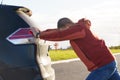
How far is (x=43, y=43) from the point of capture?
28.0ft

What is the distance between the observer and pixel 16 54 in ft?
26.1

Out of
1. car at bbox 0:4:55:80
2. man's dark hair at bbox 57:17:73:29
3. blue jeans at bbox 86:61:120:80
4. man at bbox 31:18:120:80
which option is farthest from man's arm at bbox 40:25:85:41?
car at bbox 0:4:55:80

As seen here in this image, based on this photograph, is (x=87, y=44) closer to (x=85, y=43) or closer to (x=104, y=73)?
(x=85, y=43)

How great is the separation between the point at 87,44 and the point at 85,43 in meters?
0.03

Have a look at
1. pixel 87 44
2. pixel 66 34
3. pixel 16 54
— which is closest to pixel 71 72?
pixel 16 54

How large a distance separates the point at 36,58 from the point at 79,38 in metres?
0.99

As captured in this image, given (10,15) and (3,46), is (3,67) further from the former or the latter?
(10,15)

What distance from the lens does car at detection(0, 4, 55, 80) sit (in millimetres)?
7930

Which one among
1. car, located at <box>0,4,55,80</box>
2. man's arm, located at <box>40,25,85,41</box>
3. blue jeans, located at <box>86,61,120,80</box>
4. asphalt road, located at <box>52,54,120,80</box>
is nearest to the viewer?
man's arm, located at <box>40,25,85,41</box>

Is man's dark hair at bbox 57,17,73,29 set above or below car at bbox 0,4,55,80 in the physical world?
above

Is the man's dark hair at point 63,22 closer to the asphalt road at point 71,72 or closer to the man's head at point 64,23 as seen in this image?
the man's head at point 64,23

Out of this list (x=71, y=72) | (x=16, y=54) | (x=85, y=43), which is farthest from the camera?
(x=71, y=72)

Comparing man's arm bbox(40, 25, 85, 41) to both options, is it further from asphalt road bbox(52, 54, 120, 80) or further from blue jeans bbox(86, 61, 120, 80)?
asphalt road bbox(52, 54, 120, 80)

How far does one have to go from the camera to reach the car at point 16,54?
312 inches
